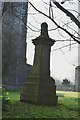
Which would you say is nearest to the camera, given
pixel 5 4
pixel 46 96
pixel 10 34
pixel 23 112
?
pixel 5 4

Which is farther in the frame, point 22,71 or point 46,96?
point 22,71

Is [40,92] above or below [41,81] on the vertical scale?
below

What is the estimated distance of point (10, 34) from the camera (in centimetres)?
2208

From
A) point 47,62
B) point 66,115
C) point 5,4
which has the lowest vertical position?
point 66,115

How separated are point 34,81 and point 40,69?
0.64m

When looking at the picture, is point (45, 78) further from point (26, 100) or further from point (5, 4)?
point (5, 4)

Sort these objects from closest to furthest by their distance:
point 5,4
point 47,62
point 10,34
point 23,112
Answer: point 5,4 < point 23,112 < point 47,62 < point 10,34

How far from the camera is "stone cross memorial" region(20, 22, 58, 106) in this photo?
423 inches

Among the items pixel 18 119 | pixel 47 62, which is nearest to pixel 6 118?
pixel 18 119

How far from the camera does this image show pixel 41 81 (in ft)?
36.4

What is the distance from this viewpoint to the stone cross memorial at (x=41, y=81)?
10.7 m

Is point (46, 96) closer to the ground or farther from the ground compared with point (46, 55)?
closer to the ground

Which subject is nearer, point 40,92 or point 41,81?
point 40,92

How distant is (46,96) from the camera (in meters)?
10.8
